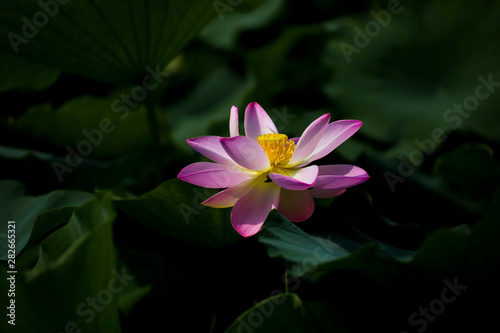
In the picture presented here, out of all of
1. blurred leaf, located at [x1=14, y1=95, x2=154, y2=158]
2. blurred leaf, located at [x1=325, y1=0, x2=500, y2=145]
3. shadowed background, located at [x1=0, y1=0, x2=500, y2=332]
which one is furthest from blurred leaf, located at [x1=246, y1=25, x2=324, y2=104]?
blurred leaf, located at [x1=14, y1=95, x2=154, y2=158]

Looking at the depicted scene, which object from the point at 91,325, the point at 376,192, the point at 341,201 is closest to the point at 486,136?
the point at 376,192

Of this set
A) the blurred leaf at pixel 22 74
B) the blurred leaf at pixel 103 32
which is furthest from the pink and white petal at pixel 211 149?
the blurred leaf at pixel 22 74

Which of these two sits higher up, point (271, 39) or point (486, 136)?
point (271, 39)

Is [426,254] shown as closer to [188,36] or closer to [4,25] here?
[188,36]

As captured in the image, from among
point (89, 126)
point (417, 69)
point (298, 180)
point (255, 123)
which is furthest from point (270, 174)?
point (417, 69)

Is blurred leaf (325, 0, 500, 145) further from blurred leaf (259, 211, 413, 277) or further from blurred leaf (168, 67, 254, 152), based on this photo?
blurred leaf (259, 211, 413, 277)

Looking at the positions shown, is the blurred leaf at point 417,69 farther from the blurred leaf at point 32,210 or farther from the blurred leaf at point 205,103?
the blurred leaf at point 32,210
